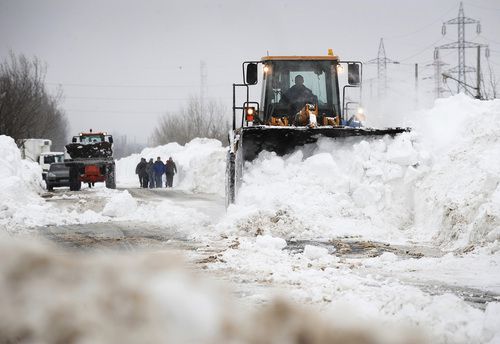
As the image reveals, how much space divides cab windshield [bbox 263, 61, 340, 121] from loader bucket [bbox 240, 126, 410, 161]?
1.57m

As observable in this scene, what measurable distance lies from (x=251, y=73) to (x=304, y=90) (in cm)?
Answer: 164

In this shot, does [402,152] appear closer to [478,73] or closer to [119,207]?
[119,207]

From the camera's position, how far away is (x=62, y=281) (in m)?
1.57

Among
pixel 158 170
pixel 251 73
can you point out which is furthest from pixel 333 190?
pixel 158 170

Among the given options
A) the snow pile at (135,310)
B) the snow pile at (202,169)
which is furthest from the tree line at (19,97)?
the snow pile at (135,310)

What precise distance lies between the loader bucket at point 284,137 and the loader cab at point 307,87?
1525mm

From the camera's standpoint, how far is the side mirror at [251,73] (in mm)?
11438

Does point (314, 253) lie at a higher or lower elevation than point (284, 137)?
lower

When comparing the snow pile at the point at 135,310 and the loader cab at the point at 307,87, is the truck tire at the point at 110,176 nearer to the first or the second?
the loader cab at the point at 307,87

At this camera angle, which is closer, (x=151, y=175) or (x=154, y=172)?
(x=154, y=172)

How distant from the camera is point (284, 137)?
37.0ft

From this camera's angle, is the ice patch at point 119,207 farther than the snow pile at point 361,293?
Yes

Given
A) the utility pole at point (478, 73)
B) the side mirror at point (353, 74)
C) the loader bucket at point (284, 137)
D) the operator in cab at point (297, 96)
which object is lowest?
the loader bucket at point (284, 137)

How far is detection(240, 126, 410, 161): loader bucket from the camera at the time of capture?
11078mm
